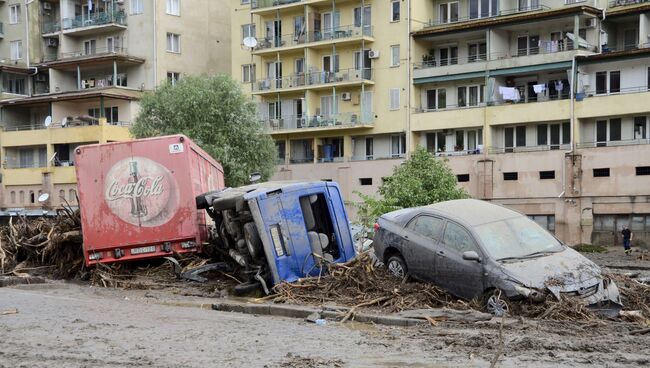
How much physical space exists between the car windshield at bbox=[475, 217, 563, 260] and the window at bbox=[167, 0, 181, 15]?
5293 cm

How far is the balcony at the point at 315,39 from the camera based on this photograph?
54000 mm

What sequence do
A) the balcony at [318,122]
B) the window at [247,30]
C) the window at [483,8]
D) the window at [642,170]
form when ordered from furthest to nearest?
the window at [247,30], the balcony at [318,122], the window at [483,8], the window at [642,170]

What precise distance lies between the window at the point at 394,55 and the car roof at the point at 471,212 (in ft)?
130

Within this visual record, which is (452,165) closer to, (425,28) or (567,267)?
(425,28)

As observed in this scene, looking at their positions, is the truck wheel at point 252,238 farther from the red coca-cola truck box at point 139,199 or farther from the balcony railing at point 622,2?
the balcony railing at point 622,2

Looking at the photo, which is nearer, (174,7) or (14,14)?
(174,7)

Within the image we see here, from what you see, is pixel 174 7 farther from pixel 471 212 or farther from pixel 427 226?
pixel 471 212

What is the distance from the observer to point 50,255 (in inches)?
783

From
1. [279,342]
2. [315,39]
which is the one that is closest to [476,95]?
[315,39]

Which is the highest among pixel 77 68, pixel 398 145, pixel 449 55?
pixel 77 68

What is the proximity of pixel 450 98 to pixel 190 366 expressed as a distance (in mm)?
44488

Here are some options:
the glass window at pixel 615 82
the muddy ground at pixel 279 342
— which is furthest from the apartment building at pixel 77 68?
the muddy ground at pixel 279 342

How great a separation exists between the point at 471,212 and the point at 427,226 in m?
0.80

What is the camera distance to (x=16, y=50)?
68750mm
